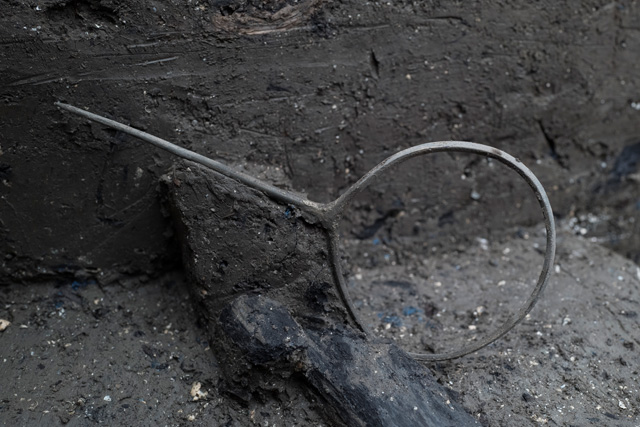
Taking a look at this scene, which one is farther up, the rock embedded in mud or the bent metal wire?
the bent metal wire

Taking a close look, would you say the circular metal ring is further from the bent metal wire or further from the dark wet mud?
the dark wet mud

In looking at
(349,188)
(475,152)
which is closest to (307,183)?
(349,188)

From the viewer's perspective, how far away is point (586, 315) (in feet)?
7.47

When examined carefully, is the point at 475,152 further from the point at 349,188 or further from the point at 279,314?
the point at 279,314

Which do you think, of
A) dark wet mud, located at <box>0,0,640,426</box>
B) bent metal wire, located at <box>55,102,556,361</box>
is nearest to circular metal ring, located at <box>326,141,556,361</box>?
bent metal wire, located at <box>55,102,556,361</box>

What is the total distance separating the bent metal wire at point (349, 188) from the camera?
186cm

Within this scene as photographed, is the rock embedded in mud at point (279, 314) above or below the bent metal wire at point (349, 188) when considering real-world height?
below

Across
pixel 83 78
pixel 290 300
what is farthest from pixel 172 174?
pixel 290 300

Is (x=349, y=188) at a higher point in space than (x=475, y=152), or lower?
lower

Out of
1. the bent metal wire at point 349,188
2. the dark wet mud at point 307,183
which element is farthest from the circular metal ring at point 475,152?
the dark wet mud at point 307,183

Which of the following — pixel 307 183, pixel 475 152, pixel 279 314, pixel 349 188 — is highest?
pixel 475 152

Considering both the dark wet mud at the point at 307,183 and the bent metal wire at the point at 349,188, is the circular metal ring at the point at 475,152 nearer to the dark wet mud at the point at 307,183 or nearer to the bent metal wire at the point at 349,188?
the bent metal wire at the point at 349,188

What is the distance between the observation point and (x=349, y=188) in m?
1.91

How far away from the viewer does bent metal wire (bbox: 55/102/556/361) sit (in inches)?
73.2
